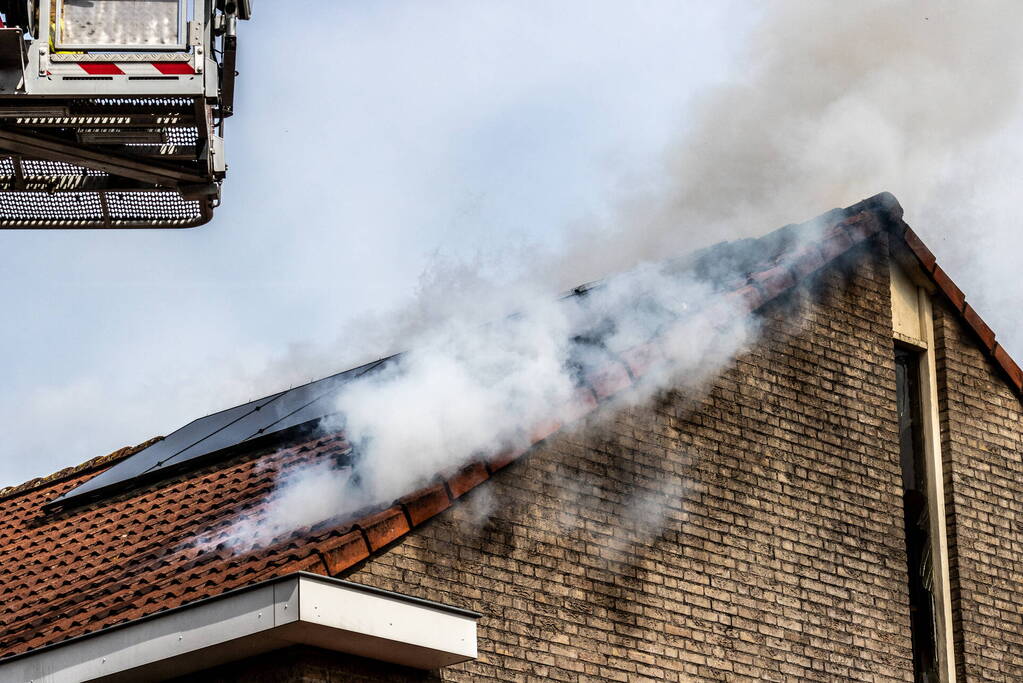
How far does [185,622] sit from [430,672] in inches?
54.0

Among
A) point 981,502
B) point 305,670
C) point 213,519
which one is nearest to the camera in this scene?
point 305,670

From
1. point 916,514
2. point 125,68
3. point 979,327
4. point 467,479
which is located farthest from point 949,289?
point 125,68

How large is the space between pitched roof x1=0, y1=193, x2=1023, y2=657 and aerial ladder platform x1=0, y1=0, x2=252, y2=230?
242 cm

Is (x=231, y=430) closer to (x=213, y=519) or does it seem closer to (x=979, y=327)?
(x=213, y=519)

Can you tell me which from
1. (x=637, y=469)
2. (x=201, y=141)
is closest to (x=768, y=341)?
(x=637, y=469)

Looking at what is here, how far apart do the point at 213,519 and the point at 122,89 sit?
420 centimetres

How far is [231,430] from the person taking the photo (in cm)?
1183

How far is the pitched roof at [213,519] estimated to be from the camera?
8.49m

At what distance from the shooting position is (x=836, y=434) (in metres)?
11.3

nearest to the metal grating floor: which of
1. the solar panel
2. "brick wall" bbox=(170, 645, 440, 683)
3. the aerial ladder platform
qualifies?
the aerial ladder platform

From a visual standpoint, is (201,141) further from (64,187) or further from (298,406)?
(298,406)

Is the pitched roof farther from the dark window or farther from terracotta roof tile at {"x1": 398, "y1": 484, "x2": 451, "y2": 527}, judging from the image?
the dark window

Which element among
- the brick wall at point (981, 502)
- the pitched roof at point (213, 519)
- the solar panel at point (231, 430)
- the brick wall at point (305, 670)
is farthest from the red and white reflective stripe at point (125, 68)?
the brick wall at point (981, 502)

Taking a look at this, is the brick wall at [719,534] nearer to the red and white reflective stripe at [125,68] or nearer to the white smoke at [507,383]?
the white smoke at [507,383]
